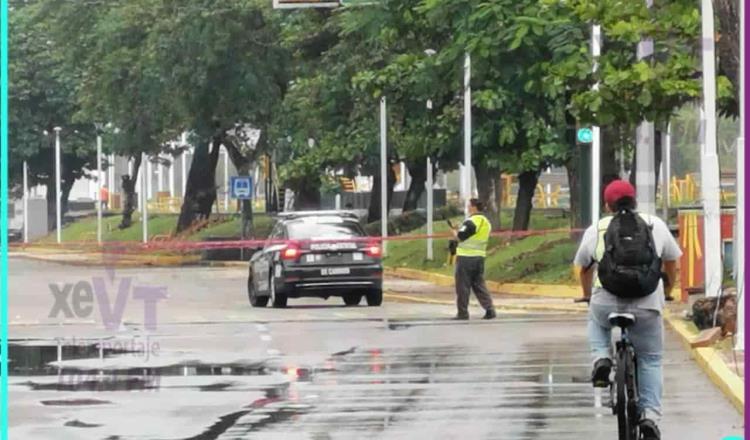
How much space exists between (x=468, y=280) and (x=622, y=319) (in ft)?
42.5

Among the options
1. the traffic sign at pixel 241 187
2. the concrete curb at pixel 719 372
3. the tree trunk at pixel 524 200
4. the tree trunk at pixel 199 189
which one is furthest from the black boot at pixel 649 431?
the tree trunk at pixel 199 189

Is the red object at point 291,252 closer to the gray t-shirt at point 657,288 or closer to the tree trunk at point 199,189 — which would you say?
the gray t-shirt at point 657,288

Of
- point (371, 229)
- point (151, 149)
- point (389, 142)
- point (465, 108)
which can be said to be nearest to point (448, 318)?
point (465, 108)

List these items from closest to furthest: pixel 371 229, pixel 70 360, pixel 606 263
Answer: pixel 606 263 → pixel 70 360 → pixel 371 229

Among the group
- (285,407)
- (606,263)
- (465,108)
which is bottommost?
(285,407)

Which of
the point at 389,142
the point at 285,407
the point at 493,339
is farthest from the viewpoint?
the point at 389,142

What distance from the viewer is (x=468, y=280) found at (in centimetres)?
2397

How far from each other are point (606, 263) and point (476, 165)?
26876mm

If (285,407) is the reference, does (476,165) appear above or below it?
above

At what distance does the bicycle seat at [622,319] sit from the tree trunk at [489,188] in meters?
26.1

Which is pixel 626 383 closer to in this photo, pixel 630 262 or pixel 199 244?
pixel 630 262

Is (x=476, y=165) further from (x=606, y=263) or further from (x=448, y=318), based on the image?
(x=606, y=263)

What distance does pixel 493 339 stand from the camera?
2067cm

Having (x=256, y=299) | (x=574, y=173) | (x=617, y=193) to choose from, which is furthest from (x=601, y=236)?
(x=574, y=173)
